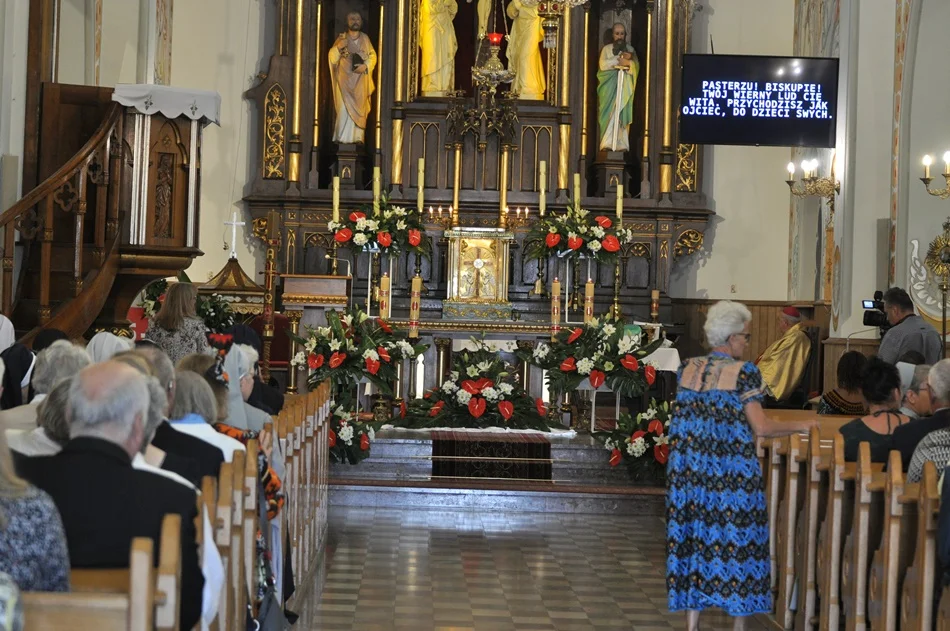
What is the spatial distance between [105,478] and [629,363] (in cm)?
772

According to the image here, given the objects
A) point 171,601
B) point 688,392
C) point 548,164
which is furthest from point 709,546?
point 548,164

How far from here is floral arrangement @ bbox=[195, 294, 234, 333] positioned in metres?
11.9

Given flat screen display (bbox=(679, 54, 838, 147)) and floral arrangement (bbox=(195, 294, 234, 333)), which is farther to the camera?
flat screen display (bbox=(679, 54, 838, 147))

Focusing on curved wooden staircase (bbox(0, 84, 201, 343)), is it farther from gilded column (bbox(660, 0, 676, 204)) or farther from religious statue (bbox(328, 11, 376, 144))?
gilded column (bbox(660, 0, 676, 204))

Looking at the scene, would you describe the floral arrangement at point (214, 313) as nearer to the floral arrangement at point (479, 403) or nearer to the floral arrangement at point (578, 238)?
the floral arrangement at point (479, 403)

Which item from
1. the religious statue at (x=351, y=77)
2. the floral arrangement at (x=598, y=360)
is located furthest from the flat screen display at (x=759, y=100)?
the religious statue at (x=351, y=77)

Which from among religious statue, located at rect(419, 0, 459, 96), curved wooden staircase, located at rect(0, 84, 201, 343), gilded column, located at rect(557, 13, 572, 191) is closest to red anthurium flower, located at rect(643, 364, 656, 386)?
curved wooden staircase, located at rect(0, 84, 201, 343)

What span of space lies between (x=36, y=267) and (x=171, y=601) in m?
7.10

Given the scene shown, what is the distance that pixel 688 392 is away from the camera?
19.0ft

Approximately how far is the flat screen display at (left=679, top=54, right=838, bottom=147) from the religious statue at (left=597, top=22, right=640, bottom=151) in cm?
301

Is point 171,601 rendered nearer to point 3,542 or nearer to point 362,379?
point 3,542

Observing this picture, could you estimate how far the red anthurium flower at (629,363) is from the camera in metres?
10.6

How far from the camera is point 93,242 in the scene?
9.73m

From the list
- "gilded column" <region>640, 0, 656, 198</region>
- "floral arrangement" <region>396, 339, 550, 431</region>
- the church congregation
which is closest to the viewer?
the church congregation
